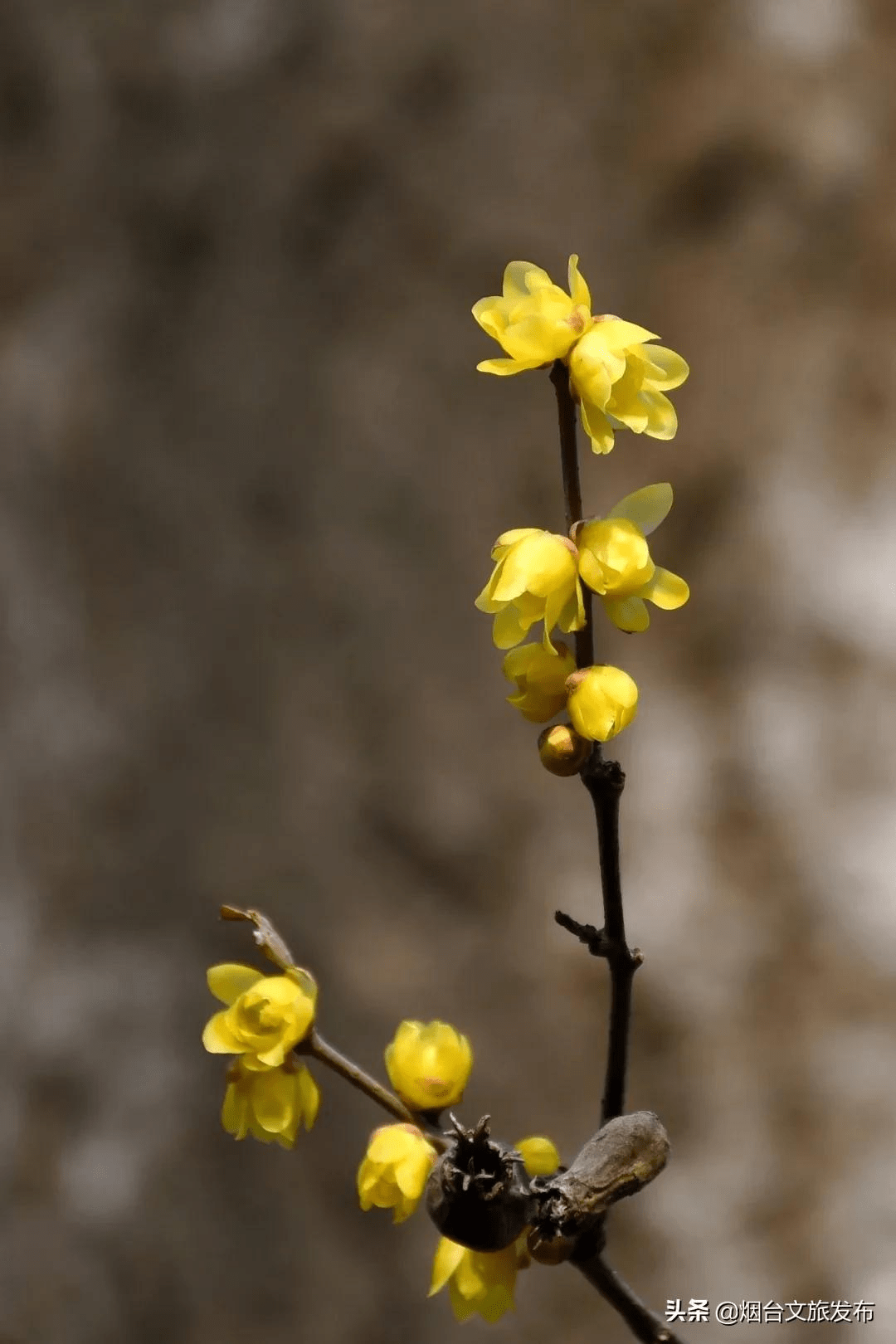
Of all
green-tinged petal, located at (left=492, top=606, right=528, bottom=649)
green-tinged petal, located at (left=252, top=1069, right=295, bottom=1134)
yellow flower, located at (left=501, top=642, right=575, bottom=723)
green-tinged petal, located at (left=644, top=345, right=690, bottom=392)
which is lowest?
green-tinged petal, located at (left=252, top=1069, right=295, bottom=1134)

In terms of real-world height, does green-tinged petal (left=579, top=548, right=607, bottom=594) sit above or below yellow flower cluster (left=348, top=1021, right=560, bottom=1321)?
above

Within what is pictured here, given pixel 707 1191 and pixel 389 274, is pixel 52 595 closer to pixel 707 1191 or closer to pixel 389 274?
pixel 389 274

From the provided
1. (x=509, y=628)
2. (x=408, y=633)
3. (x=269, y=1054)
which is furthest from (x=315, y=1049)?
(x=408, y=633)

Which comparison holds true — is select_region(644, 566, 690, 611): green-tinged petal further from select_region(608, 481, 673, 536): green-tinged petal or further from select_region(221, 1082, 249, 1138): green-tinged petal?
select_region(221, 1082, 249, 1138): green-tinged petal

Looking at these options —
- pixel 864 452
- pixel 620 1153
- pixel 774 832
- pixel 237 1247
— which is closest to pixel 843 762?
pixel 774 832

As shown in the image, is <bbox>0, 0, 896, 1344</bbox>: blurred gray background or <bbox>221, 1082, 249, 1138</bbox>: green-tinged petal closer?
<bbox>221, 1082, 249, 1138</bbox>: green-tinged petal

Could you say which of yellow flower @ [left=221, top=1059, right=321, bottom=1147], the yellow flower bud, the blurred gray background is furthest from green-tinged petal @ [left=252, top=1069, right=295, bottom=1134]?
the blurred gray background

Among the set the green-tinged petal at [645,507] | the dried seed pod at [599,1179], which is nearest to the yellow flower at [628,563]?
the green-tinged petal at [645,507]
